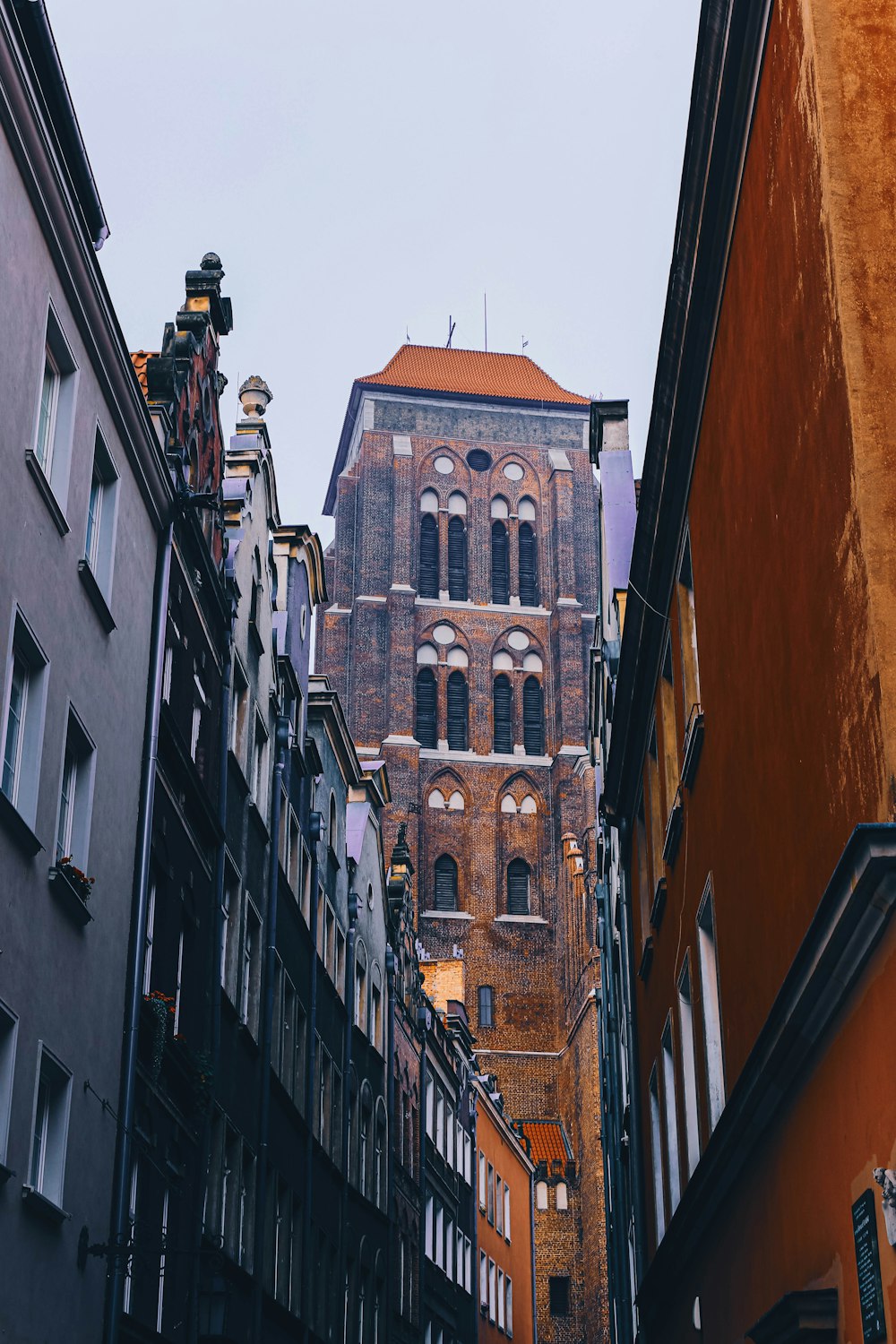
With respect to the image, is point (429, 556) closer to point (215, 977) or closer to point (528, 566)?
point (528, 566)

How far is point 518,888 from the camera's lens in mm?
82125

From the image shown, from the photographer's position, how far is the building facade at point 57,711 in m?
12.6

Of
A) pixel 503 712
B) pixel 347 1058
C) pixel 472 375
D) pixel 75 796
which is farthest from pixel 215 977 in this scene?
pixel 472 375

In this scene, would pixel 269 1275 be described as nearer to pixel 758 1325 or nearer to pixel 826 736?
pixel 758 1325

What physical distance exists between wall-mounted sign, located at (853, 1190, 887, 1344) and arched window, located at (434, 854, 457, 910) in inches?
2843

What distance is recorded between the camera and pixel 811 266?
945cm

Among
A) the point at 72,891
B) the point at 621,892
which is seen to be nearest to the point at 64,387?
the point at 72,891

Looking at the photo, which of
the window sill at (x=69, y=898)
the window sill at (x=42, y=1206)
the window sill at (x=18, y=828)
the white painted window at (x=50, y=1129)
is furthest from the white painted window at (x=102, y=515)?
the window sill at (x=42, y=1206)

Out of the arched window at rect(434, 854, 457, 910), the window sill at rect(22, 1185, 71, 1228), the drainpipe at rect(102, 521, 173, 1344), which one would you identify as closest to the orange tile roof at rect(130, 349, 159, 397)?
the drainpipe at rect(102, 521, 173, 1344)

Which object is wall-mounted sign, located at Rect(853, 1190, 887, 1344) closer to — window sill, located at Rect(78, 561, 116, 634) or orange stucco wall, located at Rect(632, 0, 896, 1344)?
A: orange stucco wall, located at Rect(632, 0, 896, 1344)

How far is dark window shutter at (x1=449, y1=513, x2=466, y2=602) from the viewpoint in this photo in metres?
88.3

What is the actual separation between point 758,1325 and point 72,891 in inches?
236

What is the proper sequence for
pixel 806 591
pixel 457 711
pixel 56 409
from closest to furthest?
1. pixel 806 591
2. pixel 56 409
3. pixel 457 711

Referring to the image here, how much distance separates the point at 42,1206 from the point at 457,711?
72.8 m
